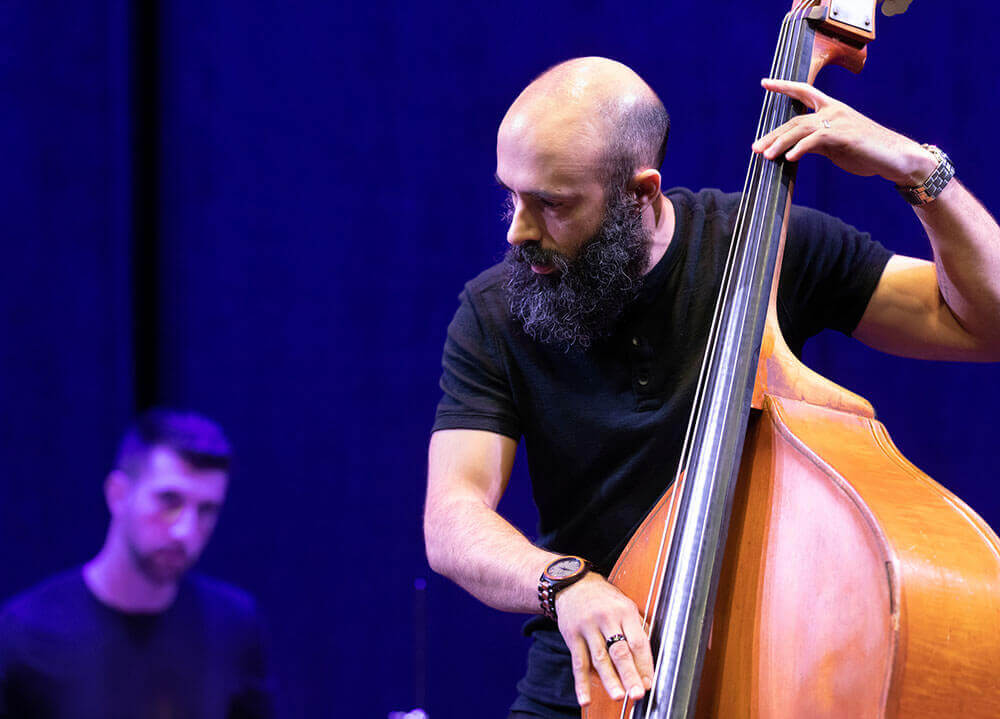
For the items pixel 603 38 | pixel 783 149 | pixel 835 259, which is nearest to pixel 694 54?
pixel 603 38

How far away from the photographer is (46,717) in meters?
1.52

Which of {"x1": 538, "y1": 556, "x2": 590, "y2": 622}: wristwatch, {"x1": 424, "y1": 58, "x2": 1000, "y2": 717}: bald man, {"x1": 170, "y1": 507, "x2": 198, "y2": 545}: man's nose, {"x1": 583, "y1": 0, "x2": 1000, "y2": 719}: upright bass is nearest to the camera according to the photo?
{"x1": 583, "y1": 0, "x2": 1000, "y2": 719}: upright bass

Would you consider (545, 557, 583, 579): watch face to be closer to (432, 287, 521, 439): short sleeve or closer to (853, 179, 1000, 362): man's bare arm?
(432, 287, 521, 439): short sleeve

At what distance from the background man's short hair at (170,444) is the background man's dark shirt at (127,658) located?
19cm

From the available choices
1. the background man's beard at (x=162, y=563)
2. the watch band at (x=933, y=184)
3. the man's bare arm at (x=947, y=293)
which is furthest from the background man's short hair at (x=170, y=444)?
the watch band at (x=933, y=184)

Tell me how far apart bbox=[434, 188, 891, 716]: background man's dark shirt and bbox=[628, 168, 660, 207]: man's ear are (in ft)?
0.21

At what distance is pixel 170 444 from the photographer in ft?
5.58

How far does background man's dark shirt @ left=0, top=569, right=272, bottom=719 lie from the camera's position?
1527 mm

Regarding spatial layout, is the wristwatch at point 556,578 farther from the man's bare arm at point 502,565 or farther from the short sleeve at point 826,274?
the short sleeve at point 826,274

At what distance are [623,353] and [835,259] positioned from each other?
0.95ft

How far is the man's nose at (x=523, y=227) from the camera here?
123 cm

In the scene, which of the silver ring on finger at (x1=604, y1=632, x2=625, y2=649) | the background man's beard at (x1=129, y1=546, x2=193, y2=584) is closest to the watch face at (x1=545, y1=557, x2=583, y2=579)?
the silver ring on finger at (x1=604, y1=632, x2=625, y2=649)

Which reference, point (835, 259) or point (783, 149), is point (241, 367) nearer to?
point (835, 259)

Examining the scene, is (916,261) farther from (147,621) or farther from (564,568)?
(147,621)
